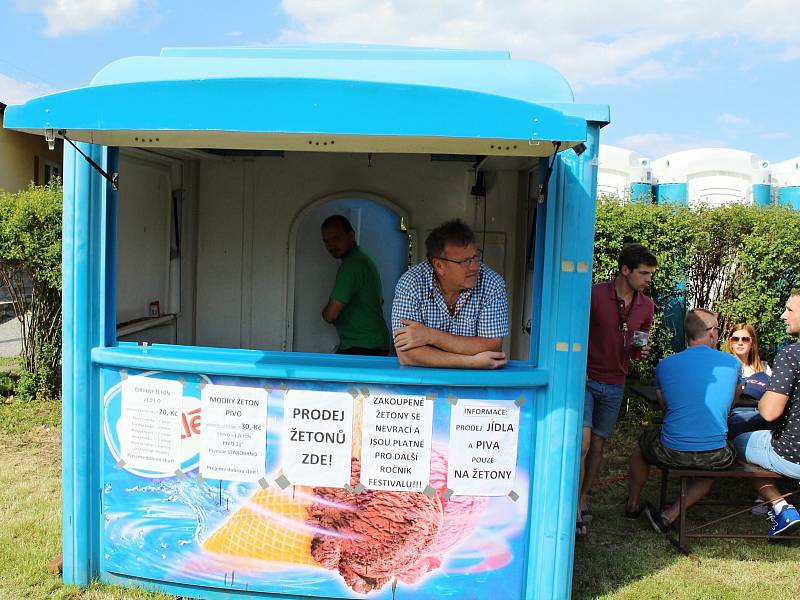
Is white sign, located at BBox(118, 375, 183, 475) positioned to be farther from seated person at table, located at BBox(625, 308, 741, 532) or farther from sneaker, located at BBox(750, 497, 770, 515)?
sneaker, located at BBox(750, 497, 770, 515)

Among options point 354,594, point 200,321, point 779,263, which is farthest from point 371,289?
point 779,263

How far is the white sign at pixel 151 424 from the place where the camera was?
364 cm

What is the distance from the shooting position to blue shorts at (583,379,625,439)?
5008 mm

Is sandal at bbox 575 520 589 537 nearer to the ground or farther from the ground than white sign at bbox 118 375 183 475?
nearer to the ground

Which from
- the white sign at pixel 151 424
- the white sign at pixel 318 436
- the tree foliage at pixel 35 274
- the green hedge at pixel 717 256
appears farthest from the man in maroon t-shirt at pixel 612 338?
the tree foliage at pixel 35 274

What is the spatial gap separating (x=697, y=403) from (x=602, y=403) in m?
0.64

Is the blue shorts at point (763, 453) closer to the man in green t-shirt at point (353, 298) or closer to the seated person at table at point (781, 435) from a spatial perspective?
the seated person at table at point (781, 435)

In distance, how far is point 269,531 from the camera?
3631 millimetres

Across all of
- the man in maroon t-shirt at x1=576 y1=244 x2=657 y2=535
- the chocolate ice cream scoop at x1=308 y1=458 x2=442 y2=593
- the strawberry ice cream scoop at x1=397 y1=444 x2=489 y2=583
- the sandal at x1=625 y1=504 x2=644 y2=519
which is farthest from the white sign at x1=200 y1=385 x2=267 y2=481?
the sandal at x1=625 y1=504 x2=644 y2=519

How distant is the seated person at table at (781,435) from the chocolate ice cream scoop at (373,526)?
2.36 meters

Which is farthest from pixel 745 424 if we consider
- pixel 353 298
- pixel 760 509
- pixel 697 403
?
pixel 353 298

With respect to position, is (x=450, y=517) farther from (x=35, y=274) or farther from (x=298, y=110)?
(x=35, y=274)

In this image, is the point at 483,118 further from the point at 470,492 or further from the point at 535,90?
the point at 470,492

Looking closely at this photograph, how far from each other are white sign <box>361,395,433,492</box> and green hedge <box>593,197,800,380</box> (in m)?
4.49
